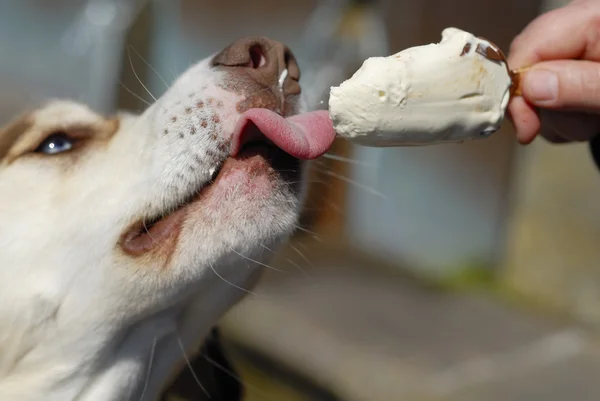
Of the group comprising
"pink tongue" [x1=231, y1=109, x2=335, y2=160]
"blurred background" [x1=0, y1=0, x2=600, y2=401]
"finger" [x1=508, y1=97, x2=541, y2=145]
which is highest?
"pink tongue" [x1=231, y1=109, x2=335, y2=160]

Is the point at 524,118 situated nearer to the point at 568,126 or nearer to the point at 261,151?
the point at 568,126

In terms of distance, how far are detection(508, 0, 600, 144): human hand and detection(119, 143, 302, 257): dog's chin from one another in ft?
1.58

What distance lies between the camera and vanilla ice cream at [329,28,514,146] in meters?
1.08

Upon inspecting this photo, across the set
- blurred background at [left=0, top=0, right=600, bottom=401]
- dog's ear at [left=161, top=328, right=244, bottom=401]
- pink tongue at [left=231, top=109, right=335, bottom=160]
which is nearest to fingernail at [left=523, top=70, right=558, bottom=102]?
pink tongue at [left=231, top=109, right=335, bottom=160]

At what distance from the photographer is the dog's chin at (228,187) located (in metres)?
1.18

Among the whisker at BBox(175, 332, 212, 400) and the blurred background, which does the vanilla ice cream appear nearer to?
the whisker at BBox(175, 332, 212, 400)

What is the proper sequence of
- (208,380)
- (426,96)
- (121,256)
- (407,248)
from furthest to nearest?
(407,248) → (208,380) → (121,256) → (426,96)

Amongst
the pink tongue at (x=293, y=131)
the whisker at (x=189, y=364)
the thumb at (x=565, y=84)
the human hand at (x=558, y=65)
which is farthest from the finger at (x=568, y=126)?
the whisker at (x=189, y=364)

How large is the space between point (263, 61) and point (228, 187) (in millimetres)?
263

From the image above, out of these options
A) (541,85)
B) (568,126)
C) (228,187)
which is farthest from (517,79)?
(228,187)

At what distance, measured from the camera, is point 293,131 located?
3.71 ft

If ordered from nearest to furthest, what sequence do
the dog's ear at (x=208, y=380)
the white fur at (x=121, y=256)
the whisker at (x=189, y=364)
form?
the white fur at (x=121, y=256), the whisker at (x=189, y=364), the dog's ear at (x=208, y=380)

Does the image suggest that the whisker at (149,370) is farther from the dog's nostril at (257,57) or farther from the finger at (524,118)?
the finger at (524,118)

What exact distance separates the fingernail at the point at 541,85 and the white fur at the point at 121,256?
19.3 inches
